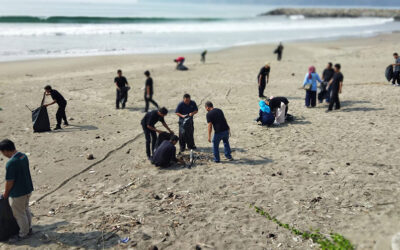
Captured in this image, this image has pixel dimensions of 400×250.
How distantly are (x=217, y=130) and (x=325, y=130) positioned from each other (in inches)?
163

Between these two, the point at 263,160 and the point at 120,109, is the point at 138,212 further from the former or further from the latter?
the point at 120,109

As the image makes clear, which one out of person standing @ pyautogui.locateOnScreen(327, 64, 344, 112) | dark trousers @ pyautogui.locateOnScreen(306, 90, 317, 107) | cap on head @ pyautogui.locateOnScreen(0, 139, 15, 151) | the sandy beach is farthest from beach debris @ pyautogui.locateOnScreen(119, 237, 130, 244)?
dark trousers @ pyautogui.locateOnScreen(306, 90, 317, 107)

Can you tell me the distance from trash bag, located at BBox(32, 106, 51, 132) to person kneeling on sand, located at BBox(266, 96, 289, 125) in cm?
707

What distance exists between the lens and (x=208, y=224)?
20.7 feet

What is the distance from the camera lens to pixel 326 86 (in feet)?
44.2

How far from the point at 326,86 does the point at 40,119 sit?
32.8ft

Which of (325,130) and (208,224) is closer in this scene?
(208,224)

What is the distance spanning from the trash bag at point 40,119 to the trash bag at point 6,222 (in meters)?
6.08

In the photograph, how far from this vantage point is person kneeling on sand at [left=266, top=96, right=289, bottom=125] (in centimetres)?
1150

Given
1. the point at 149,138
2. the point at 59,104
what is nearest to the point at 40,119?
the point at 59,104

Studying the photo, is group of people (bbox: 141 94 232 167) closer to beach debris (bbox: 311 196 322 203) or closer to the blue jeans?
the blue jeans

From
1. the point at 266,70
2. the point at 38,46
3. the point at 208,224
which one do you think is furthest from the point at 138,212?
the point at 38,46

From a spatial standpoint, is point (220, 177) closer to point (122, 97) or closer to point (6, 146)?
point (6, 146)

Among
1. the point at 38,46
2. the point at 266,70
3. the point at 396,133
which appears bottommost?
the point at 396,133
